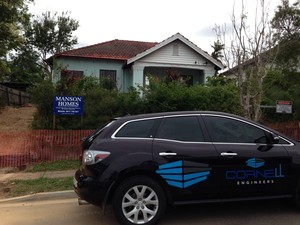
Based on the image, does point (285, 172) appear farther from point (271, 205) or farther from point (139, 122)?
point (139, 122)

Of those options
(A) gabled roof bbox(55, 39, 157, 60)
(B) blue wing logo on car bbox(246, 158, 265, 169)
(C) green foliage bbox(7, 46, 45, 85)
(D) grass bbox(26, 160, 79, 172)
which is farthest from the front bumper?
(C) green foliage bbox(7, 46, 45, 85)

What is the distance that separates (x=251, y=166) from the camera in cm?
561

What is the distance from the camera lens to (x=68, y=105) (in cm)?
1086

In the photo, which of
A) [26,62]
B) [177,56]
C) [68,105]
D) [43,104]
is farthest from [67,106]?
[26,62]

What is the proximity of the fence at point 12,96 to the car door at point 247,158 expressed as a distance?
64.7 feet

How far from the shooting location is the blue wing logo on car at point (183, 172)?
5.36m

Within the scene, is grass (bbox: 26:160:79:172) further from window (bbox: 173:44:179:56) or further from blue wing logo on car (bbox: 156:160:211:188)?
window (bbox: 173:44:179:56)

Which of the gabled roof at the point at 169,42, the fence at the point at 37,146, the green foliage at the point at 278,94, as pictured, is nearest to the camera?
the fence at the point at 37,146

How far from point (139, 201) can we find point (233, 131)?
1.80 m

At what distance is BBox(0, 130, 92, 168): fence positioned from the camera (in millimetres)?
10203

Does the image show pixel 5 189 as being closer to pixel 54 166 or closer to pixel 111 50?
pixel 54 166

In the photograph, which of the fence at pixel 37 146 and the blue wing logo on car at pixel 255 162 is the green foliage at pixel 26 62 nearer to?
the fence at pixel 37 146

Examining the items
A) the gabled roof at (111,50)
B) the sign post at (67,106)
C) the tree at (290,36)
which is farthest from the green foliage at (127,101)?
the gabled roof at (111,50)

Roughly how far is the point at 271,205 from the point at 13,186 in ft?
17.5
